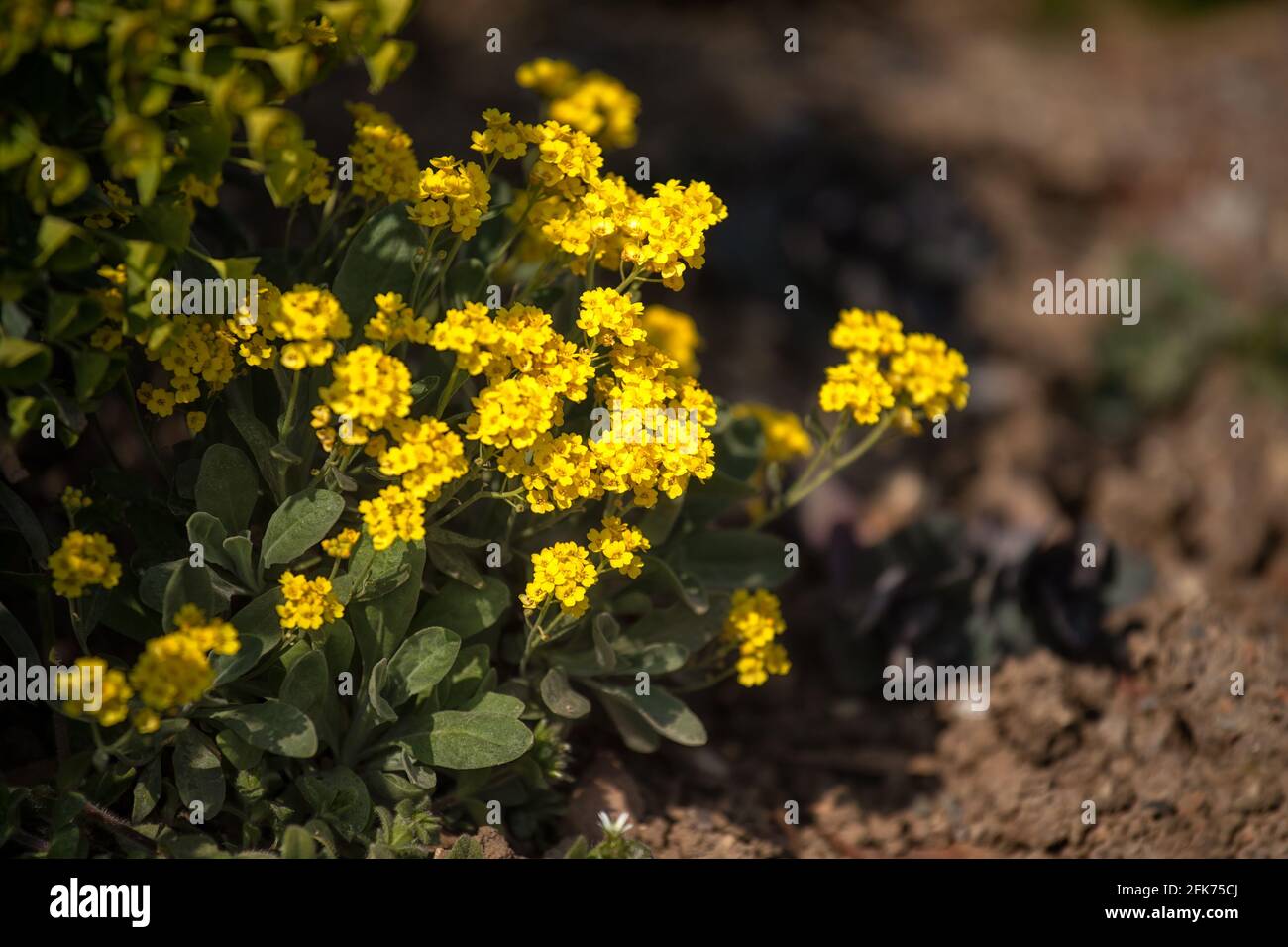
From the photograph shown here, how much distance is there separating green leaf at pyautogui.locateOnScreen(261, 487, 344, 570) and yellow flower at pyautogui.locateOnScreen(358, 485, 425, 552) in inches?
7.0

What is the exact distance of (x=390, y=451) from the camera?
7.43ft

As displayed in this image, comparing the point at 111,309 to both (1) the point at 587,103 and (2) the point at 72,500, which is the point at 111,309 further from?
(1) the point at 587,103

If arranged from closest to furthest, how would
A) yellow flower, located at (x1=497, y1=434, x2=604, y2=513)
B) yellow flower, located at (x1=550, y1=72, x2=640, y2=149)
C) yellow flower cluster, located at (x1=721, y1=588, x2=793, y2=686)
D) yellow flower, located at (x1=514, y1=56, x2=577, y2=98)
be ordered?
yellow flower, located at (x1=497, y1=434, x2=604, y2=513) < yellow flower cluster, located at (x1=721, y1=588, x2=793, y2=686) < yellow flower, located at (x1=550, y1=72, x2=640, y2=149) < yellow flower, located at (x1=514, y1=56, x2=577, y2=98)

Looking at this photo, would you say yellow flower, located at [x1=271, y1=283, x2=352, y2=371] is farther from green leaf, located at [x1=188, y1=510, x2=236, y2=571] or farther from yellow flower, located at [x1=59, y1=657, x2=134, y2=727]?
yellow flower, located at [x1=59, y1=657, x2=134, y2=727]

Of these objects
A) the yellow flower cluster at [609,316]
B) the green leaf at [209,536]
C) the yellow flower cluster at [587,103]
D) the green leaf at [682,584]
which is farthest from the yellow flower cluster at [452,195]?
the green leaf at [682,584]

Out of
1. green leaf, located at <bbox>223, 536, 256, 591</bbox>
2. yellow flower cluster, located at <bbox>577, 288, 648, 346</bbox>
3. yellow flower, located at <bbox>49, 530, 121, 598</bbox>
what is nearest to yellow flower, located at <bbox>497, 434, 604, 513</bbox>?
yellow flower cluster, located at <bbox>577, 288, 648, 346</bbox>

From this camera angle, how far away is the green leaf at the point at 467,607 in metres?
2.67

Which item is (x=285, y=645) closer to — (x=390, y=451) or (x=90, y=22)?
(x=390, y=451)

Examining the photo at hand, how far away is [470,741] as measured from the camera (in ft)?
8.28

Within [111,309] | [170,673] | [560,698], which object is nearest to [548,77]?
[111,309]

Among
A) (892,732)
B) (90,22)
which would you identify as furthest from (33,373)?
(892,732)

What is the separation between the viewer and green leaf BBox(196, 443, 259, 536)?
2.53 metres

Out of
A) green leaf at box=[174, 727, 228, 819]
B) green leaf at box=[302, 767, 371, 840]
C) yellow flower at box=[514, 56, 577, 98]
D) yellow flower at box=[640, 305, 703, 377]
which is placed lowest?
green leaf at box=[302, 767, 371, 840]

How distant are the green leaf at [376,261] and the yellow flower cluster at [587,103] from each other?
56cm
